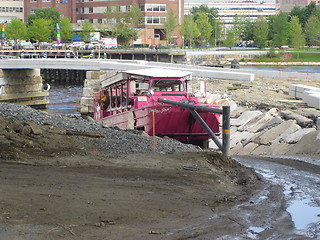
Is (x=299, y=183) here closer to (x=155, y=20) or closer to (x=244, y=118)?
(x=244, y=118)

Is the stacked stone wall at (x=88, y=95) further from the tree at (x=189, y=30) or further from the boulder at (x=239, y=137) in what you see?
the tree at (x=189, y=30)

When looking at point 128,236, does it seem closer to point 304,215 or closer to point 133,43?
point 304,215

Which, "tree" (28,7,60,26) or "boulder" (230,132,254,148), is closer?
"boulder" (230,132,254,148)

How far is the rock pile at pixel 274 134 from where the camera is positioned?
1794 cm

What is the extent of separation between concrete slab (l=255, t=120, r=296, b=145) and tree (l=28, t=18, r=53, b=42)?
9729 centimetres

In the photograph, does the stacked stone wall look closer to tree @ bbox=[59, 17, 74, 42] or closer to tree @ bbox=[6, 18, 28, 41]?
tree @ bbox=[6, 18, 28, 41]

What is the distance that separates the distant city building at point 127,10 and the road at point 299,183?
109536 mm

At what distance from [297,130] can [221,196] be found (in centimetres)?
1134

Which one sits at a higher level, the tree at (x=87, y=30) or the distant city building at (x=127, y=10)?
the distant city building at (x=127, y=10)

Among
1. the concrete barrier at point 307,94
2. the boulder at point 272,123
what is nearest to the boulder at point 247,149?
the boulder at point 272,123

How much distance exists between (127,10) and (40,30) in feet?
63.5

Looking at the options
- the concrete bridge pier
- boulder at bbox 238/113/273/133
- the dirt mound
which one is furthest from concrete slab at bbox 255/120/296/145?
the concrete bridge pier

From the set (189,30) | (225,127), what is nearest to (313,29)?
(189,30)

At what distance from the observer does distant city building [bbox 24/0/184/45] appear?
125 meters
